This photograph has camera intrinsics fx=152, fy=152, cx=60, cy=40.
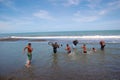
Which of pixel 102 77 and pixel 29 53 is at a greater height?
pixel 29 53

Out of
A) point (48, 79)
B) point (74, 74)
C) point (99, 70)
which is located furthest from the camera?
point (99, 70)

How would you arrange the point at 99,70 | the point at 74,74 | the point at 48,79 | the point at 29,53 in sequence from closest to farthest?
1. the point at 48,79
2. the point at 74,74
3. the point at 99,70
4. the point at 29,53

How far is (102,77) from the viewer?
28.9 feet

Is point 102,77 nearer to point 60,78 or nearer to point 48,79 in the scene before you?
point 60,78

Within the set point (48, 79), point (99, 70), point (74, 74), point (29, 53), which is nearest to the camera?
point (48, 79)

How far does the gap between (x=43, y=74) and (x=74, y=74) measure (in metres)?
1.99

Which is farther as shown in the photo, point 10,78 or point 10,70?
point 10,70

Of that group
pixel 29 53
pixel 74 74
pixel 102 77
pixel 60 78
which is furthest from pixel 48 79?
pixel 29 53

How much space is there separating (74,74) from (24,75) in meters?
3.18

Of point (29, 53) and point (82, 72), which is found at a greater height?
point (29, 53)

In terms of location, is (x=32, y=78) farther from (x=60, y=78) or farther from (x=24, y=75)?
(x=60, y=78)

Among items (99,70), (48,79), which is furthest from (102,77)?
(48,79)

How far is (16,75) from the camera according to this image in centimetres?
970

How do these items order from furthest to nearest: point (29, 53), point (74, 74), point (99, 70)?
1. point (29, 53)
2. point (99, 70)
3. point (74, 74)
